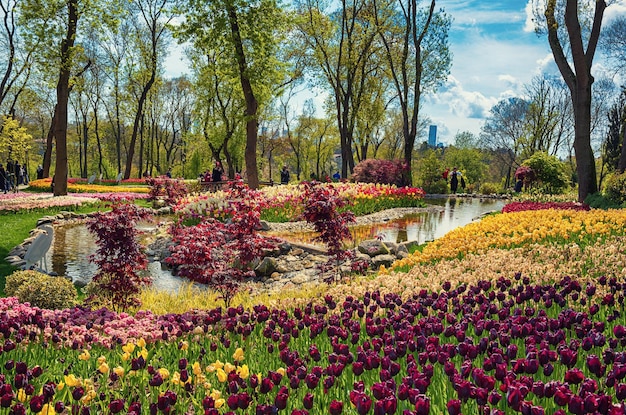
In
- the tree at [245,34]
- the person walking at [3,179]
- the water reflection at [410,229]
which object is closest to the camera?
the water reflection at [410,229]

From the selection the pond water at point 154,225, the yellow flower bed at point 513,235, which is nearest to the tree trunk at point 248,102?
the pond water at point 154,225

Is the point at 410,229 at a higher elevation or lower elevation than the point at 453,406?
lower

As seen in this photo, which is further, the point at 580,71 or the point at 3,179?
the point at 3,179

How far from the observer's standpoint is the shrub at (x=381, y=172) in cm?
3059

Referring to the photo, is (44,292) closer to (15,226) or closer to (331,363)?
(331,363)

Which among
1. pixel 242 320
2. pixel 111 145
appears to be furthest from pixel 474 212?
pixel 111 145

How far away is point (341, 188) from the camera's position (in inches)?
798

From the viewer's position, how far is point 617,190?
1511 cm

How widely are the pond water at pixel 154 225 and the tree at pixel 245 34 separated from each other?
690 centimetres

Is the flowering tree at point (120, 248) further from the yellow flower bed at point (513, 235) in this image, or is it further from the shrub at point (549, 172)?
the shrub at point (549, 172)

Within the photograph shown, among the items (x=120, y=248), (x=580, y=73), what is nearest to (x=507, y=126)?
(x=580, y=73)

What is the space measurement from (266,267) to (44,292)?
15.1 feet

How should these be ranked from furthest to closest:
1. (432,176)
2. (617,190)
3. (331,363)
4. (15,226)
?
(432,176)
(617,190)
(15,226)
(331,363)

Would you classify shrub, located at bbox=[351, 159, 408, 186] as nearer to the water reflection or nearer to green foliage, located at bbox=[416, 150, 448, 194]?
green foliage, located at bbox=[416, 150, 448, 194]
